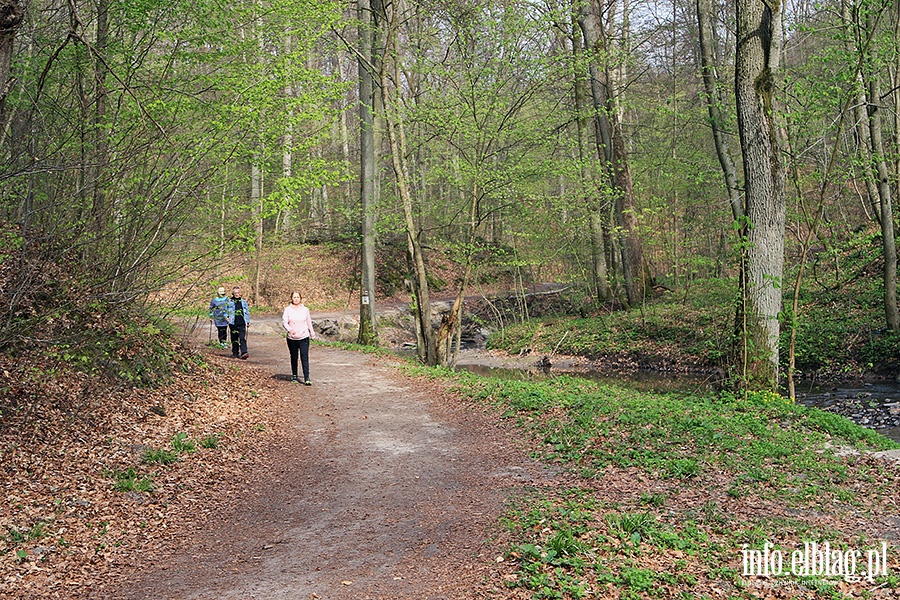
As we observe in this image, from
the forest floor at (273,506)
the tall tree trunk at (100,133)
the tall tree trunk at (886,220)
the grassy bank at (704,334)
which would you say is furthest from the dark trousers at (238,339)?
the tall tree trunk at (886,220)

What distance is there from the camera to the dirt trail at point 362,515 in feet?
17.1

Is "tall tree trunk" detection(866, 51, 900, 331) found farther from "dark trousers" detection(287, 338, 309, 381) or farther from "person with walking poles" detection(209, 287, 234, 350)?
"person with walking poles" detection(209, 287, 234, 350)

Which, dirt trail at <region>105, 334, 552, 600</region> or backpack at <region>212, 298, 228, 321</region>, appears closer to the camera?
dirt trail at <region>105, 334, 552, 600</region>

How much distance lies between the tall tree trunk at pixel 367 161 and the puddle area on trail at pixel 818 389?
326 cm

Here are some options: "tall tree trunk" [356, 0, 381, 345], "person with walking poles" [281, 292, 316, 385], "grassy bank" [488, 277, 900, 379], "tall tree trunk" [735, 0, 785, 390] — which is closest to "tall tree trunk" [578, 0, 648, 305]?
"grassy bank" [488, 277, 900, 379]

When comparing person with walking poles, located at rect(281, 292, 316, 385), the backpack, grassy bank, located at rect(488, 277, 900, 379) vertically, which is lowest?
grassy bank, located at rect(488, 277, 900, 379)

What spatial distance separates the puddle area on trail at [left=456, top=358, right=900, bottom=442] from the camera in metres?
12.4

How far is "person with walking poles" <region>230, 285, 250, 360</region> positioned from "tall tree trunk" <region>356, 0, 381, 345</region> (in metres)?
3.93

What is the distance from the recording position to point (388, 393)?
13.1 metres

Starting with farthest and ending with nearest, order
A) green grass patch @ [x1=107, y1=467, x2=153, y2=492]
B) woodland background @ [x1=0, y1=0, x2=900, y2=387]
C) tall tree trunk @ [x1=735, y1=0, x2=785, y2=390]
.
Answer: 1. tall tree trunk @ [x1=735, y1=0, x2=785, y2=390]
2. woodland background @ [x1=0, y1=0, x2=900, y2=387]
3. green grass patch @ [x1=107, y1=467, x2=153, y2=492]

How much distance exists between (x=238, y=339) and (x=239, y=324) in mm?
522

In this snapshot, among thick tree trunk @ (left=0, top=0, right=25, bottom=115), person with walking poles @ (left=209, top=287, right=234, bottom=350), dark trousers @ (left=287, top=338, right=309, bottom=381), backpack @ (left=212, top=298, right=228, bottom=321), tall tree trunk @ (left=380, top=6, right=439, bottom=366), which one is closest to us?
thick tree trunk @ (left=0, top=0, right=25, bottom=115)

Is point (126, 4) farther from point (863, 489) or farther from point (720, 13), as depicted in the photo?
point (720, 13)

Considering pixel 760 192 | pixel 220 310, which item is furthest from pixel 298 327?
pixel 760 192
